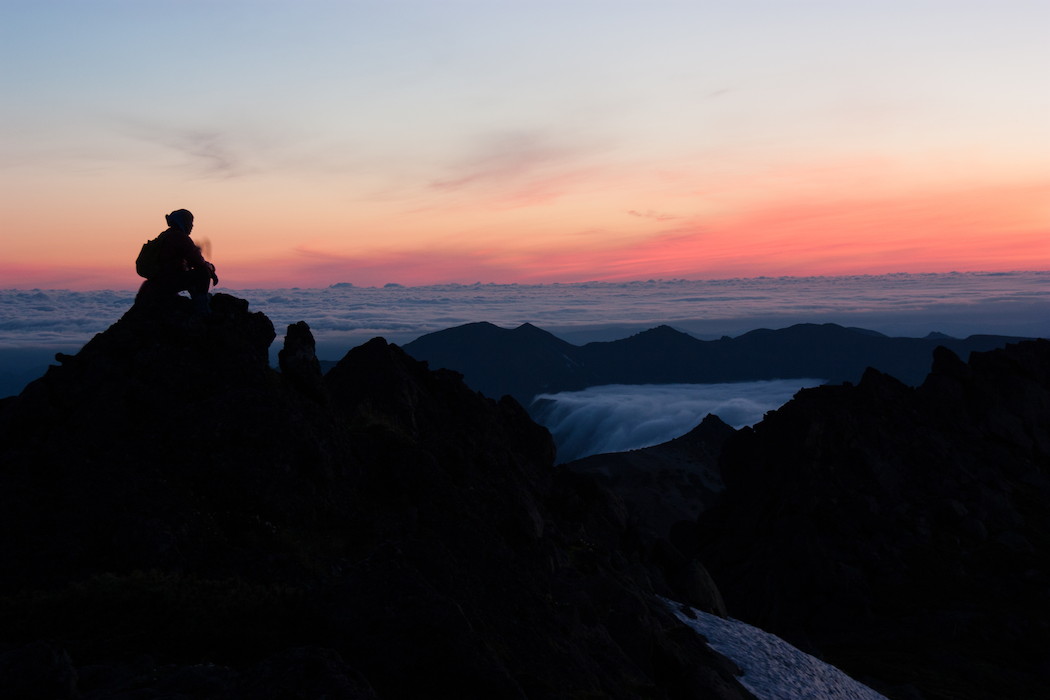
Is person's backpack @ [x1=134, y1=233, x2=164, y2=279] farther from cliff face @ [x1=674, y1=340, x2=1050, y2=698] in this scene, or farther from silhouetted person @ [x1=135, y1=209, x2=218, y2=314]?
cliff face @ [x1=674, y1=340, x2=1050, y2=698]

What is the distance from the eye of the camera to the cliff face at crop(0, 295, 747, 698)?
14.6m

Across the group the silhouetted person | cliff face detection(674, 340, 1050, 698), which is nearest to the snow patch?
cliff face detection(674, 340, 1050, 698)

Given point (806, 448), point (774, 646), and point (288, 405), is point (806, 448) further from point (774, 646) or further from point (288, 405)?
point (288, 405)

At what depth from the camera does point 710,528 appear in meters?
107

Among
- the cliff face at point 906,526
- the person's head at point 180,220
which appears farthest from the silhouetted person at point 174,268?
the cliff face at point 906,526

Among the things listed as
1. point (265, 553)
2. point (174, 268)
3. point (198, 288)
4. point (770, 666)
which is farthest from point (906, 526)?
point (265, 553)

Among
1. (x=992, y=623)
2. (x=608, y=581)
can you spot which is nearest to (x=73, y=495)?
(x=608, y=581)

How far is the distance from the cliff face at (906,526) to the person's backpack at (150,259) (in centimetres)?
5329

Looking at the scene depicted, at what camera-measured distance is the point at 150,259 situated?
27938 mm

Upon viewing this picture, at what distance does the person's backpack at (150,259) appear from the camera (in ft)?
91.5

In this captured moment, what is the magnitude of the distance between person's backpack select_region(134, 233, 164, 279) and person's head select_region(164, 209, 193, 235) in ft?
1.85

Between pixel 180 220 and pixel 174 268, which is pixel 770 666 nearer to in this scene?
pixel 174 268

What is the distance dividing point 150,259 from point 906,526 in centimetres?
8766

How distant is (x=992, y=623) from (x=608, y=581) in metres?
61.2
